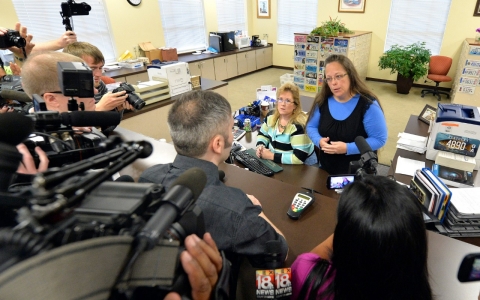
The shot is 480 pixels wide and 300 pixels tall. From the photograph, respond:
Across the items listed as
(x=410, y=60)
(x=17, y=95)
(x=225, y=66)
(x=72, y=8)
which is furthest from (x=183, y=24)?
(x=17, y=95)

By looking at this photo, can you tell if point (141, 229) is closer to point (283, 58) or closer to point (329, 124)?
point (329, 124)

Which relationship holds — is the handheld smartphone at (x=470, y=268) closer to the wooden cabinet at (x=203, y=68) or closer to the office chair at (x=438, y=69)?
the office chair at (x=438, y=69)

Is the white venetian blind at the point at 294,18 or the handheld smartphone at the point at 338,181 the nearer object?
the handheld smartphone at the point at 338,181

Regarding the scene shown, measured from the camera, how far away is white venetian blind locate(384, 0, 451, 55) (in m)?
5.34

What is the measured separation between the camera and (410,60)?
17.6ft

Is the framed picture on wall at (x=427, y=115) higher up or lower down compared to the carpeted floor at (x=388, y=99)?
higher up

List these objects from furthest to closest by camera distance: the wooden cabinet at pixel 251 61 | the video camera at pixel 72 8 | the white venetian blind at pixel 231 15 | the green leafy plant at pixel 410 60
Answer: the wooden cabinet at pixel 251 61, the white venetian blind at pixel 231 15, the green leafy plant at pixel 410 60, the video camera at pixel 72 8

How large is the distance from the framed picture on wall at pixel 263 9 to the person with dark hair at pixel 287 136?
6.14 m

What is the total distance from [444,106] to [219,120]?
5.91ft

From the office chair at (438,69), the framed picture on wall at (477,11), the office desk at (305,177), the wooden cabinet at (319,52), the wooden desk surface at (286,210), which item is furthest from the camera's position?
the wooden cabinet at (319,52)

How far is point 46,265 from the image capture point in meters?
0.29

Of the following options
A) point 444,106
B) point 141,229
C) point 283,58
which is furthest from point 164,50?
point 141,229

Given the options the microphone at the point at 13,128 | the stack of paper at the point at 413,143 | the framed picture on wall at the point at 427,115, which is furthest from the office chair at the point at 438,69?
the microphone at the point at 13,128

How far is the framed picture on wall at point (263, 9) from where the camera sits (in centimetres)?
748
